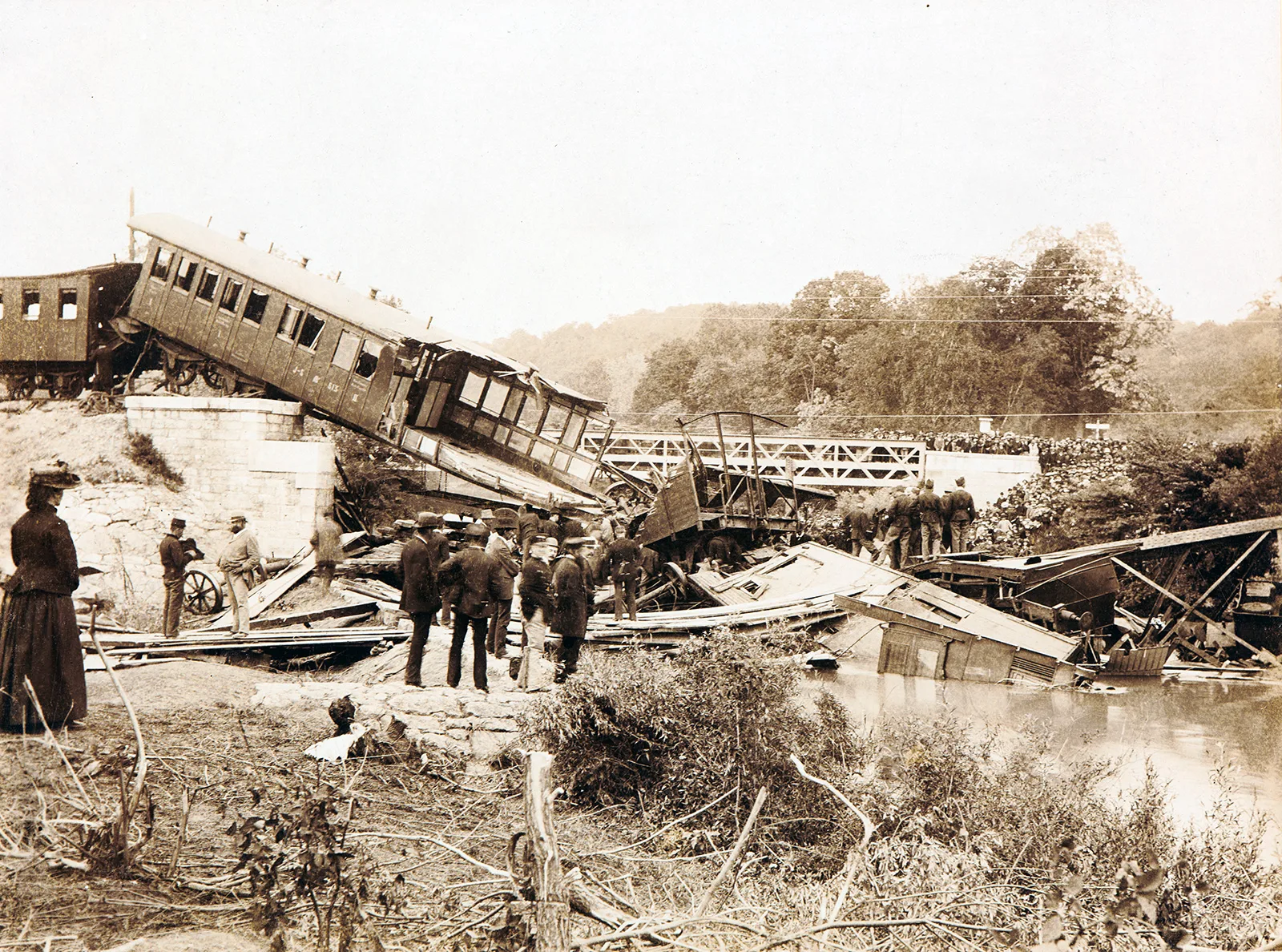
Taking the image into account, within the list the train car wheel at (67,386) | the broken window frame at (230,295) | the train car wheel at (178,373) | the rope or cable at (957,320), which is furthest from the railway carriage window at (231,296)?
the rope or cable at (957,320)

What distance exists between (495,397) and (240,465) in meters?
5.66

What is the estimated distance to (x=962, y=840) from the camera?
580 cm

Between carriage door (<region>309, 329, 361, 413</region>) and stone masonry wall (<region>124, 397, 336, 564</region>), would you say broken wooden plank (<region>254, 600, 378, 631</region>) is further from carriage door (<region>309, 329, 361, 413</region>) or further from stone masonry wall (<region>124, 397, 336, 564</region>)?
carriage door (<region>309, 329, 361, 413</region>)

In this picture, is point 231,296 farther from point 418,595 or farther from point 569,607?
point 569,607

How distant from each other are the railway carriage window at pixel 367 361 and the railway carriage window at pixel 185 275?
303 centimetres

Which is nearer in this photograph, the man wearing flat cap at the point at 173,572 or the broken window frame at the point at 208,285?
the man wearing flat cap at the point at 173,572

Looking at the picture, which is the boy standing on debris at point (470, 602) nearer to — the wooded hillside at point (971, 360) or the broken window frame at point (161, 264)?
the broken window frame at point (161, 264)

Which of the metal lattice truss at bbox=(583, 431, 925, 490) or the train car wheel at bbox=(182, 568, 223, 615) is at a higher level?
the metal lattice truss at bbox=(583, 431, 925, 490)

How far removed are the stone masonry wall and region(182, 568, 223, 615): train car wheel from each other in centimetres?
31

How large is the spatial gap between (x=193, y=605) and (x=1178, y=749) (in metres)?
10.6

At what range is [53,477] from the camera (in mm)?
5844

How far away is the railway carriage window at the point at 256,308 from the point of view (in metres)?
15.2

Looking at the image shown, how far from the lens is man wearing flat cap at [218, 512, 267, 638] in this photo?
9945 mm

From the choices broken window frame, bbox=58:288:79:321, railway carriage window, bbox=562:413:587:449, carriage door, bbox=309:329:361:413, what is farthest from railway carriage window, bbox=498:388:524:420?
broken window frame, bbox=58:288:79:321
